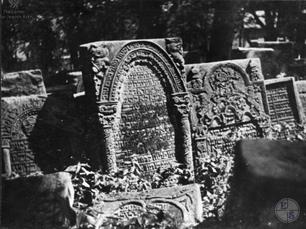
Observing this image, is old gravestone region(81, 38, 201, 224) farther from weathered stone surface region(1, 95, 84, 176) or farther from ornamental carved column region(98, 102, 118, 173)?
weathered stone surface region(1, 95, 84, 176)

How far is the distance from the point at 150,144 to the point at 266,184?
6.78ft

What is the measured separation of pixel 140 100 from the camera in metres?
6.37

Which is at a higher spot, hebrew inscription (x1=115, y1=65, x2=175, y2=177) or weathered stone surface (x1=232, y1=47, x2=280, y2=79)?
weathered stone surface (x1=232, y1=47, x2=280, y2=79)

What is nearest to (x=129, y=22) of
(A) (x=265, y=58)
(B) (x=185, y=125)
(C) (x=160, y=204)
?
(A) (x=265, y=58)

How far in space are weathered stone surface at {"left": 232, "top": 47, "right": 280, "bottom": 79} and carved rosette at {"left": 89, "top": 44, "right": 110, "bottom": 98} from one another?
5346mm

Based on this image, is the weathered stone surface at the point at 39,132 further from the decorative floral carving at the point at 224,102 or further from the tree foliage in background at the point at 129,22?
the tree foliage in background at the point at 129,22

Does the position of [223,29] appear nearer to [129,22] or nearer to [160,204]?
Result: [129,22]

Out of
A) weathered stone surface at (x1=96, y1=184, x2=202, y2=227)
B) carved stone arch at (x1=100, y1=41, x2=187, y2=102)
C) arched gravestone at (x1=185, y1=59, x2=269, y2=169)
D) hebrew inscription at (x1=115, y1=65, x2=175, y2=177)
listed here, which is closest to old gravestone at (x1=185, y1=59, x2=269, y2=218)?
arched gravestone at (x1=185, y1=59, x2=269, y2=169)

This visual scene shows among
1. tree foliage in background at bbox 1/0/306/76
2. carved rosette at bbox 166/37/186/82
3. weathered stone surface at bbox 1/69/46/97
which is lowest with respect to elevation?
weathered stone surface at bbox 1/69/46/97

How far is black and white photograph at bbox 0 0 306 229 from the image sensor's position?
487 cm

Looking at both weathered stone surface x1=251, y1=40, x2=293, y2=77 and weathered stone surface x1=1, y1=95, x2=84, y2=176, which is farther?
weathered stone surface x1=251, y1=40, x2=293, y2=77

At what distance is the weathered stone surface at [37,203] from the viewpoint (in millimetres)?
4738

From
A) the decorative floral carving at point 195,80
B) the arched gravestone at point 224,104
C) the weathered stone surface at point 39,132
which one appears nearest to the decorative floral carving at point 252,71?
the arched gravestone at point 224,104

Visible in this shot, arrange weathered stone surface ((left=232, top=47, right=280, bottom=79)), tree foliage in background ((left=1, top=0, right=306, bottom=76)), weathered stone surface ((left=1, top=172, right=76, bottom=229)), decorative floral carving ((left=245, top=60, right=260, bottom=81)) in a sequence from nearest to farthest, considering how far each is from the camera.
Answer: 1. weathered stone surface ((left=1, top=172, right=76, bottom=229))
2. decorative floral carving ((left=245, top=60, right=260, bottom=81))
3. tree foliage in background ((left=1, top=0, right=306, bottom=76))
4. weathered stone surface ((left=232, top=47, right=280, bottom=79))
